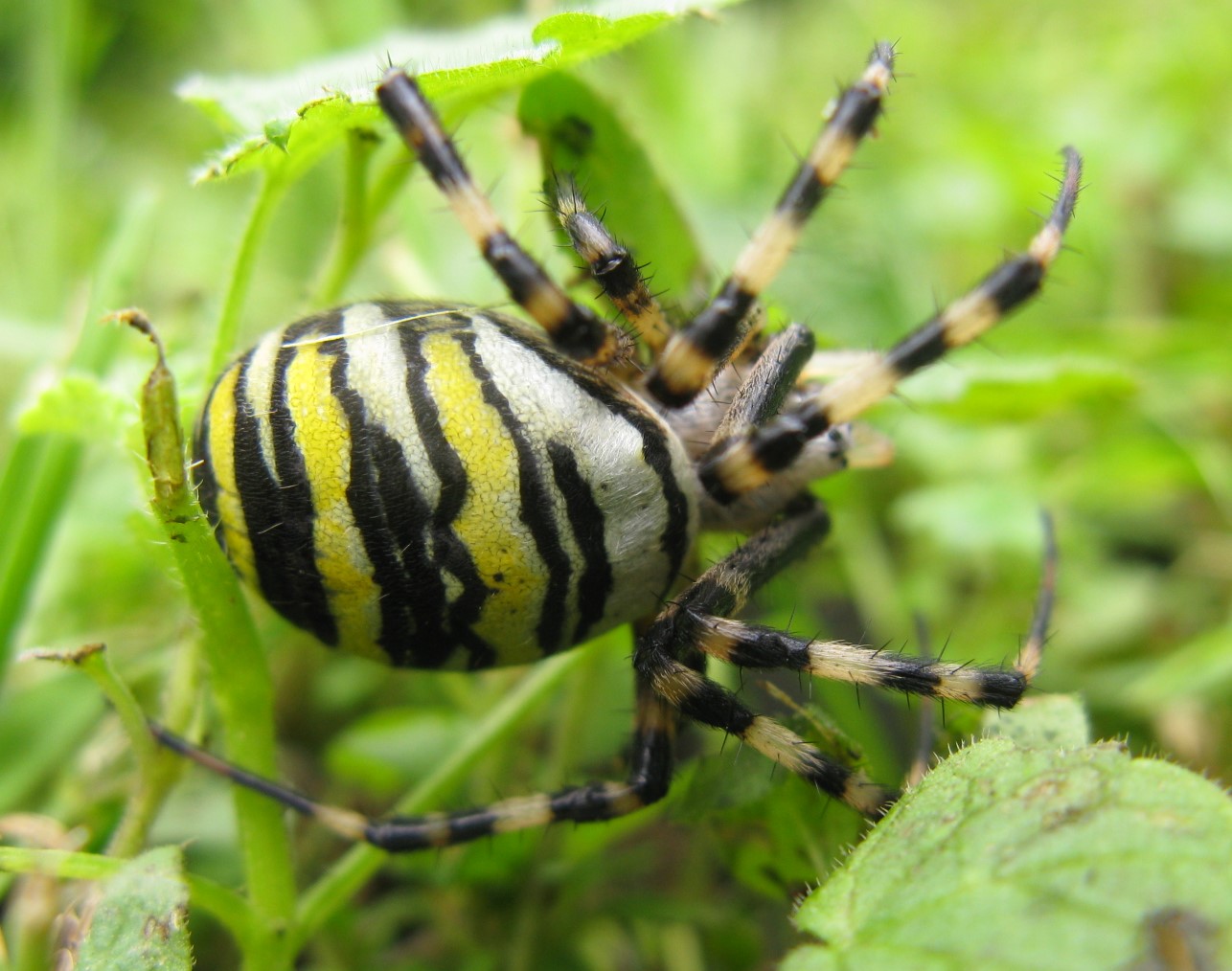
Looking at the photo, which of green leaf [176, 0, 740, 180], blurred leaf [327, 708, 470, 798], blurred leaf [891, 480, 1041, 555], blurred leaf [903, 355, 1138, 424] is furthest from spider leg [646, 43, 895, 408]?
blurred leaf [891, 480, 1041, 555]

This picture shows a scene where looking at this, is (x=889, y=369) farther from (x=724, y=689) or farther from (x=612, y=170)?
(x=612, y=170)

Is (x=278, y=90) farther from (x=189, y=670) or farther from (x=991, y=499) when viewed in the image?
(x=991, y=499)

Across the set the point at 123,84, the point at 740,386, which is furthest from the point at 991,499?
the point at 123,84

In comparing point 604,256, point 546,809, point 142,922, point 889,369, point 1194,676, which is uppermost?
point 604,256

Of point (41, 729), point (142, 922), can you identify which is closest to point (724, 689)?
point (142, 922)

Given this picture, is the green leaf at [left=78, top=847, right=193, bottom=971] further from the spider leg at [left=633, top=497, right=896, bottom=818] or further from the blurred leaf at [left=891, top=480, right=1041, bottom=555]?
A: the blurred leaf at [left=891, top=480, right=1041, bottom=555]

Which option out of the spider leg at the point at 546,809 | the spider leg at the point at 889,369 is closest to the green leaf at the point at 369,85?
the spider leg at the point at 889,369
